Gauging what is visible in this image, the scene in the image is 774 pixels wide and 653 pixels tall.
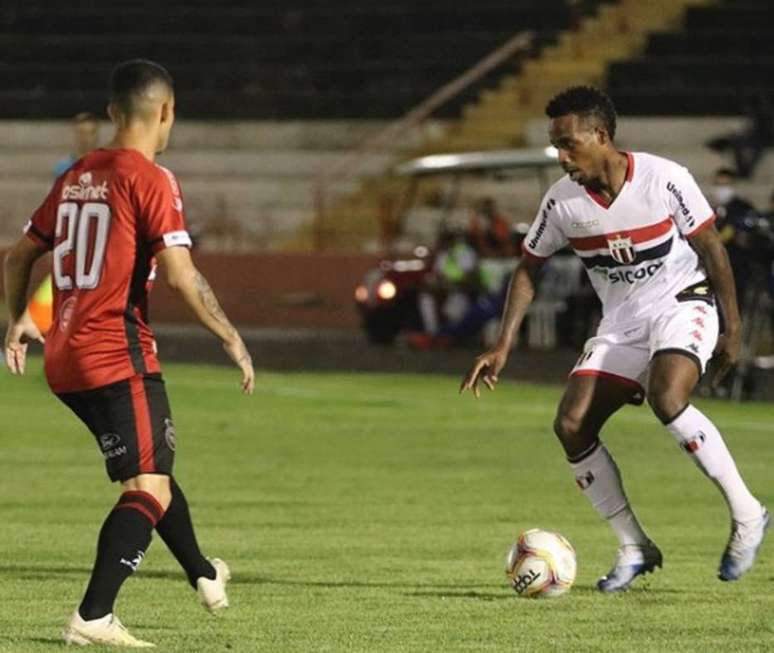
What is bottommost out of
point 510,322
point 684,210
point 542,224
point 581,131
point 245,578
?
point 245,578

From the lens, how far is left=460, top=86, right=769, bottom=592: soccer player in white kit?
895cm

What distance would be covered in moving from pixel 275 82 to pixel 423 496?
24962mm

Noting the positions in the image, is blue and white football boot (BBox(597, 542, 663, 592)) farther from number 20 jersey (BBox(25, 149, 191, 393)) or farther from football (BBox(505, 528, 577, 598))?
number 20 jersey (BBox(25, 149, 191, 393))

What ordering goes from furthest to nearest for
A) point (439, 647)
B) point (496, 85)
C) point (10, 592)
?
point (496, 85) → point (10, 592) → point (439, 647)

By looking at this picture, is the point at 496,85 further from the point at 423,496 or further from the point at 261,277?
the point at 423,496

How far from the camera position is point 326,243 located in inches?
1312

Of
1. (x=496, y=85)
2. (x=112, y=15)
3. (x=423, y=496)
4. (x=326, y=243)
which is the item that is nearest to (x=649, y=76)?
(x=496, y=85)

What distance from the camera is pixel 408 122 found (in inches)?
1377

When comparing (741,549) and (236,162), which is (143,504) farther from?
(236,162)

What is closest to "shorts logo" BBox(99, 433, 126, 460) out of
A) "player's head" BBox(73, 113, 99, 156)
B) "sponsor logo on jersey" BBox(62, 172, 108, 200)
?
"sponsor logo on jersey" BBox(62, 172, 108, 200)

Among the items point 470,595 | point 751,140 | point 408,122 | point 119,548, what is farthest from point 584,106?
point 408,122

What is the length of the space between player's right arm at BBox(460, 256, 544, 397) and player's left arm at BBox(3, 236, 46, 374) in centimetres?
178

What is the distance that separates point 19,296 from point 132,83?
2.92 feet

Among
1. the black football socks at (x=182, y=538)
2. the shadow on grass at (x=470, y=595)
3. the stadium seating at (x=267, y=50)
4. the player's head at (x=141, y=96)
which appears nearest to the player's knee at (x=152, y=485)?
the black football socks at (x=182, y=538)
